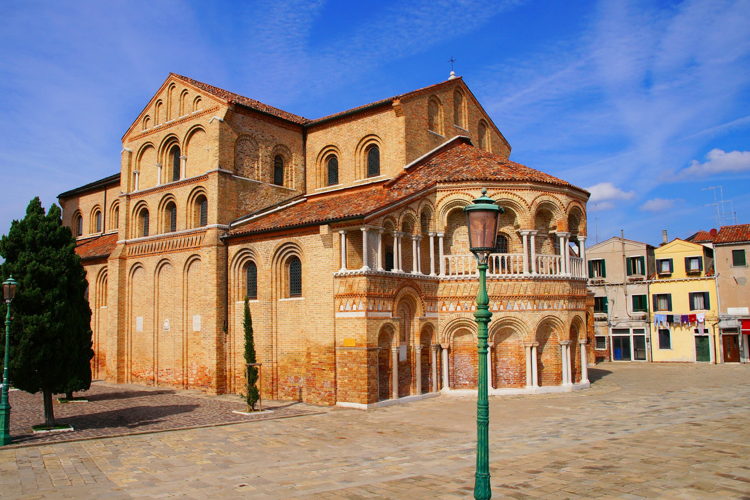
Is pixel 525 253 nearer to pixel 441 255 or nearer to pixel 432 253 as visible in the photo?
pixel 441 255

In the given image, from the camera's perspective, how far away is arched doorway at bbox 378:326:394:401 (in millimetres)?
20500

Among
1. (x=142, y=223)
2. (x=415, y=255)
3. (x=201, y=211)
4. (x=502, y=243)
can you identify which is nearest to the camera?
(x=415, y=255)

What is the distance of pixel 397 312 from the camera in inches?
845

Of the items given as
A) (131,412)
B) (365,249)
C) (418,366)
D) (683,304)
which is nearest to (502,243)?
(418,366)

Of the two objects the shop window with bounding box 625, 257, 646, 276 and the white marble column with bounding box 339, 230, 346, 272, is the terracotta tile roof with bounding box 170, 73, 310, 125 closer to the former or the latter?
the white marble column with bounding box 339, 230, 346, 272

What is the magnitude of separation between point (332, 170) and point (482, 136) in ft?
26.9

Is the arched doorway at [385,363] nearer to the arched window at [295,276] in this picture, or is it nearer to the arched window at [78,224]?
the arched window at [295,276]

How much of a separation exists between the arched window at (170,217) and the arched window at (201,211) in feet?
5.52

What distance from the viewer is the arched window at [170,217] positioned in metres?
27.4

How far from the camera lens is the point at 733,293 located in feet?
128

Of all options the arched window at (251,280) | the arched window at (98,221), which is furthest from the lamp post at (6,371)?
the arched window at (98,221)

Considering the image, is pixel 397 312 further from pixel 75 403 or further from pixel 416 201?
pixel 75 403

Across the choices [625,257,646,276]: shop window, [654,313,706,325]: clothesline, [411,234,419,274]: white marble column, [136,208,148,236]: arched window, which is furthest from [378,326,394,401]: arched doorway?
[625,257,646,276]: shop window

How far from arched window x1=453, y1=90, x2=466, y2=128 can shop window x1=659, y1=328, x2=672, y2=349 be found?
23.8 meters
